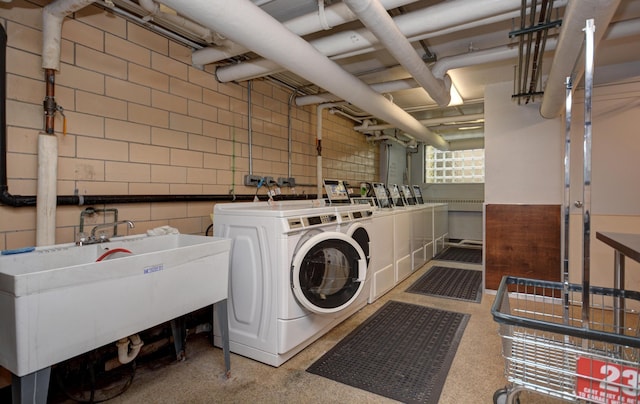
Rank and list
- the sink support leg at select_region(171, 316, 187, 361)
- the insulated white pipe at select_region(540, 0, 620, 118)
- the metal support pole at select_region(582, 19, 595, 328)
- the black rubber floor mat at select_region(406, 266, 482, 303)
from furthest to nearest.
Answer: the black rubber floor mat at select_region(406, 266, 482, 303), the sink support leg at select_region(171, 316, 187, 361), the insulated white pipe at select_region(540, 0, 620, 118), the metal support pole at select_region(582, 19, 595, 328)

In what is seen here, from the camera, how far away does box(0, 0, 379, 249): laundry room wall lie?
181 cm

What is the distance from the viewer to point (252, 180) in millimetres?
3242

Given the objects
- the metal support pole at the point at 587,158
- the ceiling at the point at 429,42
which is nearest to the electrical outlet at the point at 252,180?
the ceiling at the point at 429,42

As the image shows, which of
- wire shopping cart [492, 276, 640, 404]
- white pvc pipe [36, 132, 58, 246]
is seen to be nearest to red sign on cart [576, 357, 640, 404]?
wire shopping cart [492, 276, 640, 404]

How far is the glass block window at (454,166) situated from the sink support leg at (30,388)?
6697 millimetres

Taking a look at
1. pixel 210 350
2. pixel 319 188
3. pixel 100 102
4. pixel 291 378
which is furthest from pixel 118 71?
pixel 319 188

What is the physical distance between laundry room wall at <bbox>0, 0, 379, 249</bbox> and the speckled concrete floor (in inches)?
38.8

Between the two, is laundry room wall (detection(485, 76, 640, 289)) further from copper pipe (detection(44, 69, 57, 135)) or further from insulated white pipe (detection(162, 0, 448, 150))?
copper pipe (detection(44, 69, 57, 135))

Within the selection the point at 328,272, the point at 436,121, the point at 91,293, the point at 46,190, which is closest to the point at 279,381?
the point at 328,272

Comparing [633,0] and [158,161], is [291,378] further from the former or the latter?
[633,0]

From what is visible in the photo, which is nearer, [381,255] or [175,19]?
[175,19]

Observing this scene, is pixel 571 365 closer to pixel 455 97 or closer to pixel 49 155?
pixel 49 155

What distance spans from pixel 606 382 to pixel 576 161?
9.75 feet

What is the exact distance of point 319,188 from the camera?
4.28m
